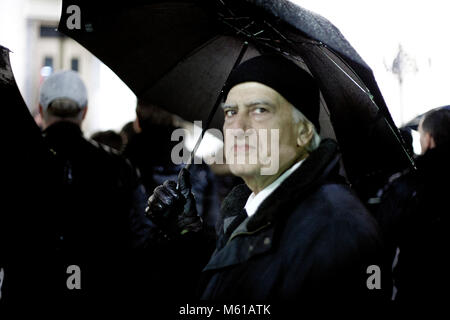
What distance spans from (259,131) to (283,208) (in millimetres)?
492

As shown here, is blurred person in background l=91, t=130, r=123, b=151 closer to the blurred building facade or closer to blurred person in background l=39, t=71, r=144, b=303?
blurred person in background l=39, t=71, r=144, b=303

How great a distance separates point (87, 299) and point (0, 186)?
127 centimetres

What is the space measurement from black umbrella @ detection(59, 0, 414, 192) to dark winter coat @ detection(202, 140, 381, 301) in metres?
0.37

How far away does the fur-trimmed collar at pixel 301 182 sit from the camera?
2215 mm

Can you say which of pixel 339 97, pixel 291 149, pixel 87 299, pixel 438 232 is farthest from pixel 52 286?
pixel 438 232

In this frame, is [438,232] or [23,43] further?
[23,43]

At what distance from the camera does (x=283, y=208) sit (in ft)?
7.25

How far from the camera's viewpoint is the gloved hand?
2.72 metres

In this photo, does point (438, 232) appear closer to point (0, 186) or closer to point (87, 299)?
point (87, 299)

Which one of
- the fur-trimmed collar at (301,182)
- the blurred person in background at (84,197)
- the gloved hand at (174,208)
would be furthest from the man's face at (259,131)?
the blurred person in background at (84,197)

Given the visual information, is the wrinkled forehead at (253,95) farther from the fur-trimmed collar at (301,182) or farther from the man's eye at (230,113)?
the fur-trimmed collar at (301,182)

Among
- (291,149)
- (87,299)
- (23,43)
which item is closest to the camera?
(291,149)
